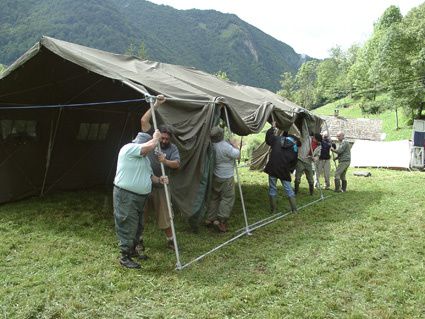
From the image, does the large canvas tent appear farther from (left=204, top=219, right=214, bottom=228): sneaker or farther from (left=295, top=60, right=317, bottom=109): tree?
(left=295, top=60, right=317, bottom=109): tree

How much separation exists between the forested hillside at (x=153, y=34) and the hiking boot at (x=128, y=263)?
5247 centimetres

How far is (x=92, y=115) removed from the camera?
10.0m

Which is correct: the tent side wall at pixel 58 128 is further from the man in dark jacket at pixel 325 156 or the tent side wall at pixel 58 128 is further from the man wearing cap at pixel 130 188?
the man in dark jacket at pixel 325 156

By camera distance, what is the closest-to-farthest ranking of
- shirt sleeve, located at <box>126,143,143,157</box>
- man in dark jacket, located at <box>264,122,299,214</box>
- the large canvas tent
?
shirt sleeve, located at <box>126,143,143,157</box>
the large canvas tent
man in dark jacket, located at <box>264,122,299,214</box>

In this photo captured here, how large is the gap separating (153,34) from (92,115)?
382ft

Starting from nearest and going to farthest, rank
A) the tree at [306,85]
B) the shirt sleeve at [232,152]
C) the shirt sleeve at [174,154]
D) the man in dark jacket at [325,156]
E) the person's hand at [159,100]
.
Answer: the person's hand at [159,100]
the shirt sleeve at [174,154]
the shirt sleeve at [232,152]
the man in dark jacket at [325,156]
the tree at [306,85]

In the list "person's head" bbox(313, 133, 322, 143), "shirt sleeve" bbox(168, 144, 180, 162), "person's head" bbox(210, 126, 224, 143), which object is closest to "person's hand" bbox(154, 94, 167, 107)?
"shirt sleeve" bbox(168, 144, 180, 162)

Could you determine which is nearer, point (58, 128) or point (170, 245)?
point (170, 245)

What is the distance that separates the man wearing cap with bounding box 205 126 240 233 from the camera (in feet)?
22.0

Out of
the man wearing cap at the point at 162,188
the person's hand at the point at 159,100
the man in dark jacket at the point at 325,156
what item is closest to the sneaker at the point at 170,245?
the man wearing cap at the point at 162,188

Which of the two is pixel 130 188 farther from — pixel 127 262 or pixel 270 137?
pixel 270 137

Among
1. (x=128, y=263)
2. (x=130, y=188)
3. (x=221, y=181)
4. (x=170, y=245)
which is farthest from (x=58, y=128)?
(x=128, y=263)

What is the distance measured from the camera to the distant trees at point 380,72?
34531 millimetres

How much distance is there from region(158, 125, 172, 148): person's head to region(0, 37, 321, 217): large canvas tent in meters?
0.16
